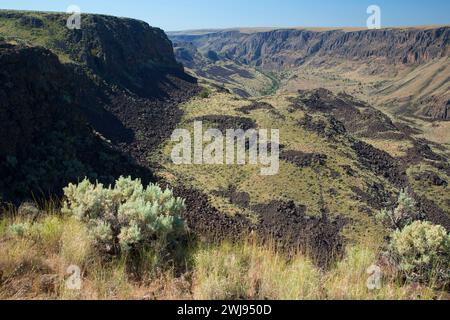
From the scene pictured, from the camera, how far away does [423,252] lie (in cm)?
707

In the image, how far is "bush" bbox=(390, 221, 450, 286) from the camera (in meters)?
6.48

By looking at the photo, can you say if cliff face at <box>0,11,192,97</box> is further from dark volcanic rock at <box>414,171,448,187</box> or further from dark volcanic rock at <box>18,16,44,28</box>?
dark volcanic rock at <box>414,171,448,187</box>

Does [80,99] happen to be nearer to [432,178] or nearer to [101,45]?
[101,45]

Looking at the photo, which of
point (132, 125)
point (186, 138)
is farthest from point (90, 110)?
point (186, 138)

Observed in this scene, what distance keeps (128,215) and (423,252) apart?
188 inches

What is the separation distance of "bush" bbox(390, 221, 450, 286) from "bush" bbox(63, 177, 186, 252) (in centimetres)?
357

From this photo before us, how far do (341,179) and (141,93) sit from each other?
30010mm

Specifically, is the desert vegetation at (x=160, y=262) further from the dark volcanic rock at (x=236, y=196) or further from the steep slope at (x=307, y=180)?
the dark volcanic rock at (x=236, y=196)

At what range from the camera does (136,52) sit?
72000mm

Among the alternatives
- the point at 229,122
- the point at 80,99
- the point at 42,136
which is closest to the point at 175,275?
the point at 42,136

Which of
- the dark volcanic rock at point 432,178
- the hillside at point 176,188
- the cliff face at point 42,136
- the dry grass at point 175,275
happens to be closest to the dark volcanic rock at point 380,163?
the hillside at point 176,188

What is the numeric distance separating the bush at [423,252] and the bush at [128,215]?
3.57 metres

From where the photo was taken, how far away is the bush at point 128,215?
240 inches

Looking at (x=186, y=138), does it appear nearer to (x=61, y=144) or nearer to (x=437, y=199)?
(x=61, y=144)
